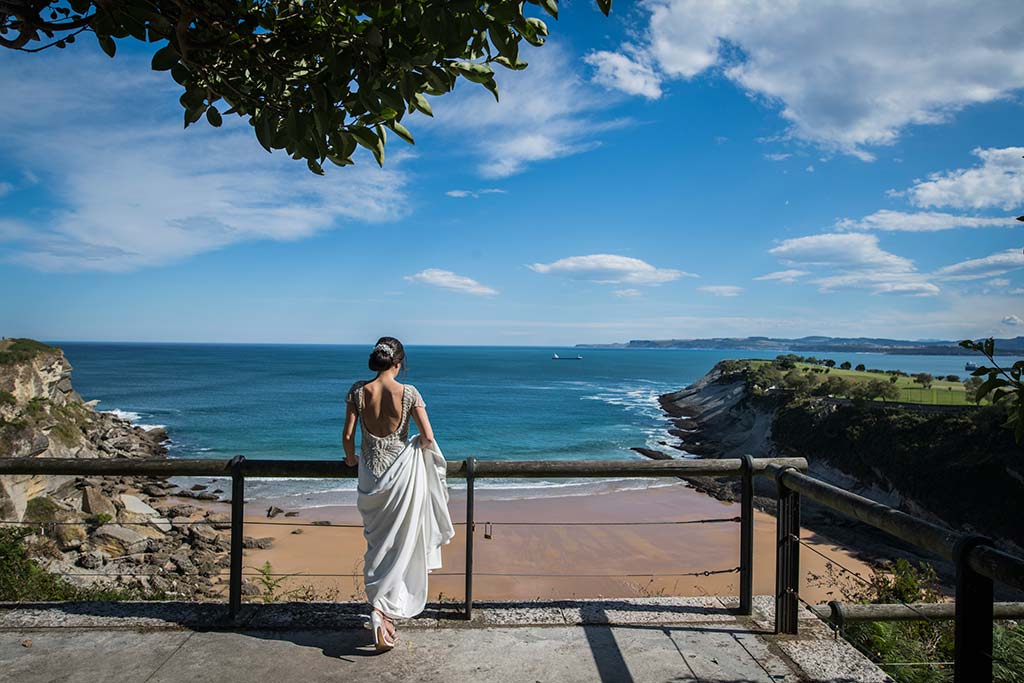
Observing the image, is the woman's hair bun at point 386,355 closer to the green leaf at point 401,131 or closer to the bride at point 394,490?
the bride at point 394,490

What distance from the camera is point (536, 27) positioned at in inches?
113

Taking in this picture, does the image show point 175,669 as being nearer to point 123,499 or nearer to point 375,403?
point 375,403

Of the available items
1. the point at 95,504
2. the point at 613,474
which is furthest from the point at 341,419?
the point at 613,474

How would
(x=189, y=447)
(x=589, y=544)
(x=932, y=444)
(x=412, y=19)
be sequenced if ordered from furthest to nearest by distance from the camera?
(x=189, y=447)
(x=932, y=444)
(x=589, y=544)
(x=412, y=19)

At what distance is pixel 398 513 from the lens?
3.90 m

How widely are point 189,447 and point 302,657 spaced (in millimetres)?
41383

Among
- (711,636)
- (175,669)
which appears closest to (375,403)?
(175,669)

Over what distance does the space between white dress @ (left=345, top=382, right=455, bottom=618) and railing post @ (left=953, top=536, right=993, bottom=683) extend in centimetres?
253

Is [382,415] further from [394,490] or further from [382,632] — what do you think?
[382,632]

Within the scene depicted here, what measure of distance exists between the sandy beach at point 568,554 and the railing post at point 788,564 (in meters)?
9.11

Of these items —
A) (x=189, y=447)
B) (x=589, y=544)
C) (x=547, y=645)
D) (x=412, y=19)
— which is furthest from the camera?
(x=189, y=447)

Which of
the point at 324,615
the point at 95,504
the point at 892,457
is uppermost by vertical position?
the point at 324,615

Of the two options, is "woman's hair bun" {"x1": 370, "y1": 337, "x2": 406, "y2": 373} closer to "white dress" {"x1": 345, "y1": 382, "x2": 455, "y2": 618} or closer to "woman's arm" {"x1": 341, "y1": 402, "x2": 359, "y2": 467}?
"white dress" {"x1": 345, "y1": 382, "x2": 455, "y2": 618}

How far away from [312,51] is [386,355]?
1774 mm
